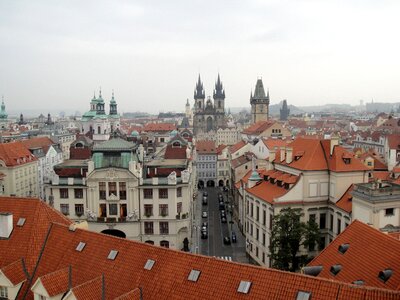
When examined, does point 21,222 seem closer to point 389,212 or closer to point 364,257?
point 364,257

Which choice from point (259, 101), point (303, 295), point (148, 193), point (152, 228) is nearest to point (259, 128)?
point (259, 101)

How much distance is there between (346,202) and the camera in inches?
2122

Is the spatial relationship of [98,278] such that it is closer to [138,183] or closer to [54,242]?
[54,242]

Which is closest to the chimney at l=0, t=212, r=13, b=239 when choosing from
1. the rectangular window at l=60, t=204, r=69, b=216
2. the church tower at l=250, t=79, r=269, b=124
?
the rectangular window at l=60, t=204, r=69, b=216

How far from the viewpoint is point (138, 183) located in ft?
214

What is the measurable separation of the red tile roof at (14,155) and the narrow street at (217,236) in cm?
4054

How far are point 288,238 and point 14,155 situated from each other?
70.3m

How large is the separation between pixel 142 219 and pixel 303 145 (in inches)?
1026

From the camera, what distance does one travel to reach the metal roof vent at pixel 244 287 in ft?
83.4

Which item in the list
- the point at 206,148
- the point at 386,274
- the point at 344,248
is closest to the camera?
Answer: the point at 386,274

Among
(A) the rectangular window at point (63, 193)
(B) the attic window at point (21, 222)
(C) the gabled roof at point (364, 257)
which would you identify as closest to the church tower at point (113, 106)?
(A) the rectangular window at point (63, 193)

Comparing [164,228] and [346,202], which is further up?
[346,202]

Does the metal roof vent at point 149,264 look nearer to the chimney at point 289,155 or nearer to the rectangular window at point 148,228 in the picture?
the rectangular window at point 148,228

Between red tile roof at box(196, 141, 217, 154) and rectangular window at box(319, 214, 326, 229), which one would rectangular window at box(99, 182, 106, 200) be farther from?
red tile roof at box(196, 141, 217, 154)
